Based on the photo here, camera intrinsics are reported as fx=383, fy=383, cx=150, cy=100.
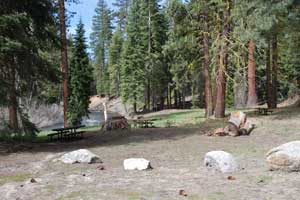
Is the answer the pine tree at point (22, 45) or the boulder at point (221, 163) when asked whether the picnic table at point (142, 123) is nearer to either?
the pine tree at point (22, 45)

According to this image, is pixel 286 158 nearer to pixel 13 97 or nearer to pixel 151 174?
pixel 151 174

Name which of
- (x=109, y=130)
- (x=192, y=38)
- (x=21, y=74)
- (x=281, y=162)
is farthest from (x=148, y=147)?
(x=192, y=38)

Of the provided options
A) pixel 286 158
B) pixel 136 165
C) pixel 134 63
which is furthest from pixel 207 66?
pixel 134 63

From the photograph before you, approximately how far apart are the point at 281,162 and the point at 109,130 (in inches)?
422

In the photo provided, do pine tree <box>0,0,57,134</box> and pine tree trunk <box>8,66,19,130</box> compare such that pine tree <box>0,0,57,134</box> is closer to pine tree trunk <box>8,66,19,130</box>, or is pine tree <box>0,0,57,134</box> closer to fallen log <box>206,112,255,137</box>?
pine tree trunk <box>8,66,19,130</box>

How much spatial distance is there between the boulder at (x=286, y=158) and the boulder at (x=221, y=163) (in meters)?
0.66

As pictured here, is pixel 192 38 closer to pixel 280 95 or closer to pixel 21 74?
pixel 21 74

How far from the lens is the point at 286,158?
Answer: 6535 millimetres

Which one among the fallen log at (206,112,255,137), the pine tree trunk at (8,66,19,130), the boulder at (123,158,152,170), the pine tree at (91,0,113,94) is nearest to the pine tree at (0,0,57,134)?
the pine tree trunk at (8,66,19,130)

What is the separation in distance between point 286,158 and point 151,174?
7.74 ft

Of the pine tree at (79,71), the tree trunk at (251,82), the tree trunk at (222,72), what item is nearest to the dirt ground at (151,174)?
the tree trunk at (222,72)

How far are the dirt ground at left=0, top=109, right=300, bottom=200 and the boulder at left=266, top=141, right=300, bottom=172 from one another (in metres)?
0.12

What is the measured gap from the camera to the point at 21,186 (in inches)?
240

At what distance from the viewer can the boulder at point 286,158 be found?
21.2ft
